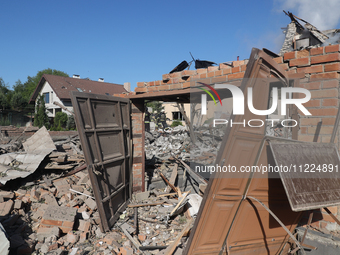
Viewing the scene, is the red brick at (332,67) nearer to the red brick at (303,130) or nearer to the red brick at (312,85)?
the red brick at (312,85)

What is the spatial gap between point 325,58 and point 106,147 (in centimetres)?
417

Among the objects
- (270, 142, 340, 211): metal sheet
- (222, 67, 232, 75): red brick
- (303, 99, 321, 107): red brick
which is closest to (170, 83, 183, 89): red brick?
(222, 67, 232, 75): red brick

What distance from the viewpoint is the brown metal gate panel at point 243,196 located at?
2309 millimetres

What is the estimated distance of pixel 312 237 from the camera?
3035 millimetres

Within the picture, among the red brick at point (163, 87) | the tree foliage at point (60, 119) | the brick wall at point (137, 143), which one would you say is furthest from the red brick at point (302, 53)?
the tree foliage at point (60, 119)

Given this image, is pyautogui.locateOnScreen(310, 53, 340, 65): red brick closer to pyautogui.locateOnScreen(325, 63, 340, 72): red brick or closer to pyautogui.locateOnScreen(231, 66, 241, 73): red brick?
pyautogui.locateOnScreen(325, 63, 340, 72): red brick

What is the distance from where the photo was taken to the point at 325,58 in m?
2.99

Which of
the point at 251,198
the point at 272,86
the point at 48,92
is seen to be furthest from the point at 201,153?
the point at 48,92

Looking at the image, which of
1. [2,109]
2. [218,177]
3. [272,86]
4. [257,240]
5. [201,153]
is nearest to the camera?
[218,177]

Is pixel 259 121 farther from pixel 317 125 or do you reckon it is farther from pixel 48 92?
pixel 48 92

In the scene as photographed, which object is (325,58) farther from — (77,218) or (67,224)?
(77,218)

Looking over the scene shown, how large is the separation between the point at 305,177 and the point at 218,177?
0.94 metres

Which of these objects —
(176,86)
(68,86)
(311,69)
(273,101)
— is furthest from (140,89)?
(68,86)

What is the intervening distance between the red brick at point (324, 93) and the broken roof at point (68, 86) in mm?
26853
